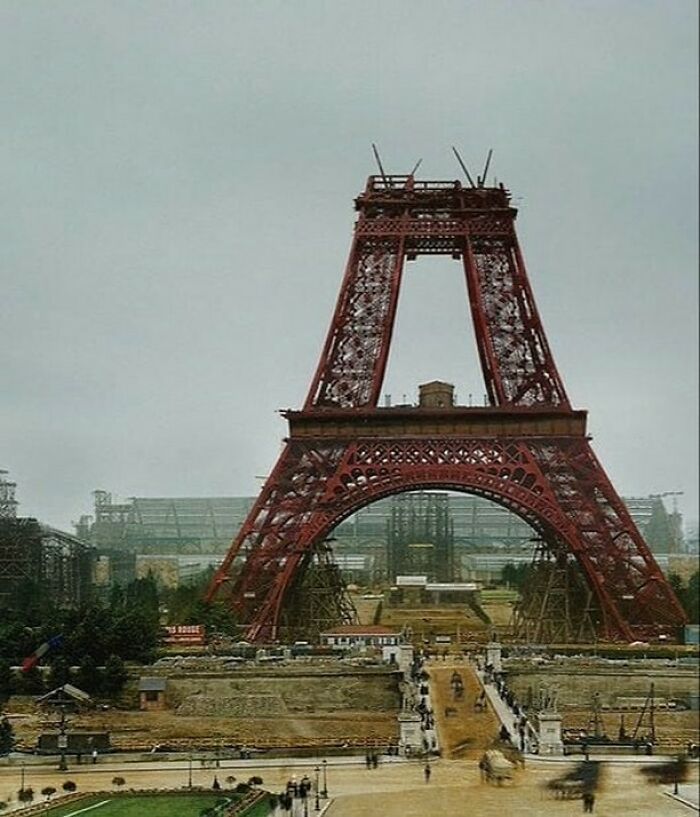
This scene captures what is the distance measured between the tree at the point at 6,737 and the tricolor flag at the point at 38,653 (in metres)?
0.64

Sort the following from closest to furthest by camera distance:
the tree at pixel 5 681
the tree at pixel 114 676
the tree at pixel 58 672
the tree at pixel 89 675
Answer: the tree at pixel 5 681 → the tree at pixel 58 672 → the tree at pixel 89 675 → the tree at pixel 114 676

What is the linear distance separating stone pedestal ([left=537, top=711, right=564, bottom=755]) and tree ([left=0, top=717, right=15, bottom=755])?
4207mm

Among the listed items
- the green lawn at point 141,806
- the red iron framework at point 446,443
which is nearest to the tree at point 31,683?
the green lawn at point 141,806

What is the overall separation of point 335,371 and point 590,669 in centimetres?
442

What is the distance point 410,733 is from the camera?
989 centimetres

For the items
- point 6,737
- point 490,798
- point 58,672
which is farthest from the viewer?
point 58,672

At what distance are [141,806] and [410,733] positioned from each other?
7.91 feet

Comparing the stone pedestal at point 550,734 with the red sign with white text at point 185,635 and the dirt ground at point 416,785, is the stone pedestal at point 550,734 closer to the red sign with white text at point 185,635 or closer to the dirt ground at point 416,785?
the dirt ground at point 416,785

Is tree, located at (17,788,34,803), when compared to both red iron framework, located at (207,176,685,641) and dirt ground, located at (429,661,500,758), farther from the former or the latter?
red iron framework, located at (207,176,685,641)

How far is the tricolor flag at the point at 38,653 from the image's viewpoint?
9.39 metres

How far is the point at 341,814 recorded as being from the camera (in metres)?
8.09

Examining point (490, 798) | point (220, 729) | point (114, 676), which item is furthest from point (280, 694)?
point (490, 798)

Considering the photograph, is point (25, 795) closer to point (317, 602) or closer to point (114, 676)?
point (114, 676)

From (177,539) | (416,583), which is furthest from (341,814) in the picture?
(416,583)
